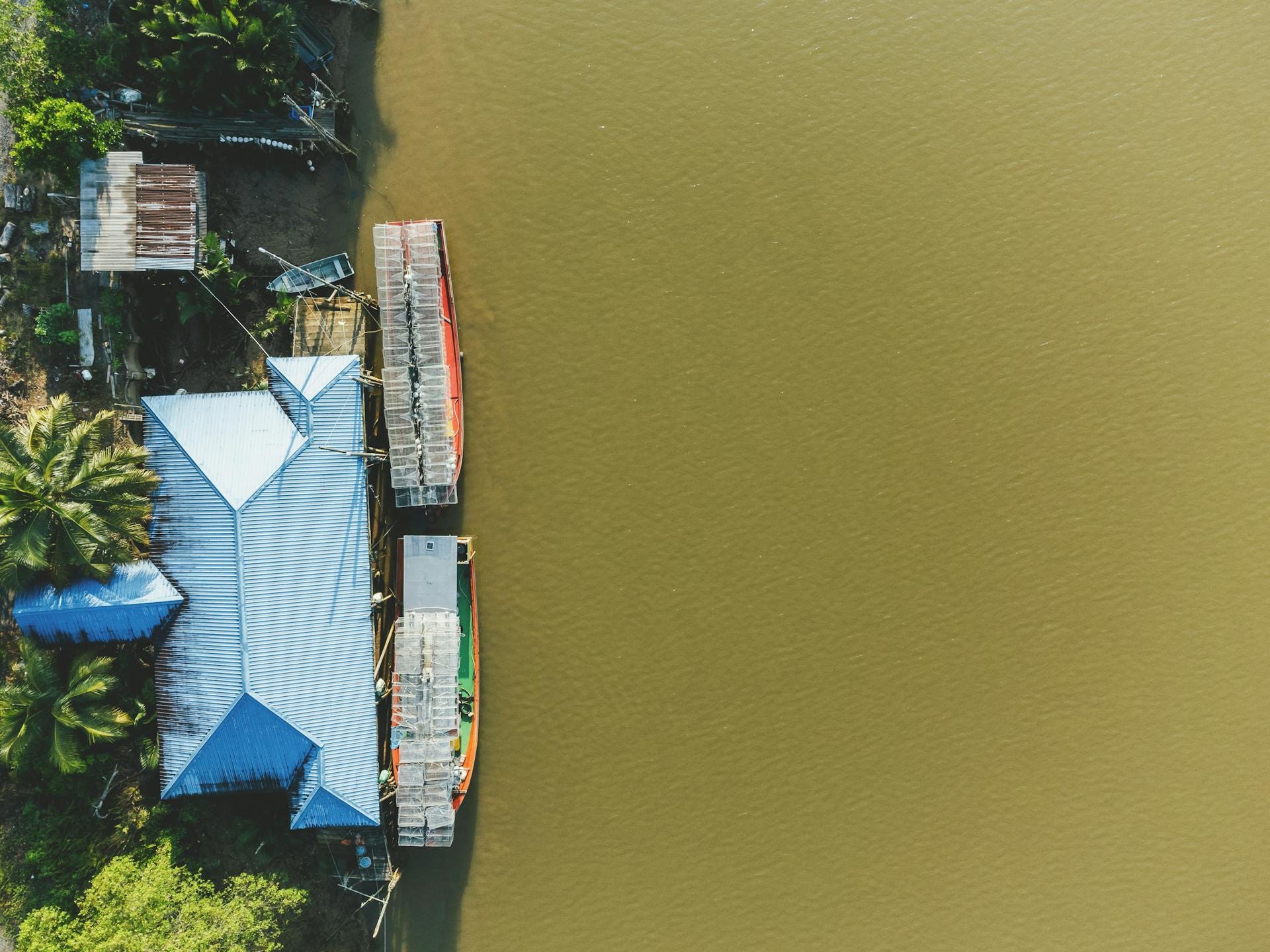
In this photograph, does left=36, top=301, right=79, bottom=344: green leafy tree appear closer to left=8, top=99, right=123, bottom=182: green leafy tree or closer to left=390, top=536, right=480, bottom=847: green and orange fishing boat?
left=8, top=99, right=123, bottom=182: green leafy tree

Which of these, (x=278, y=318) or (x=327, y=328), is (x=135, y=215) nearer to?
(x=278, y=318)

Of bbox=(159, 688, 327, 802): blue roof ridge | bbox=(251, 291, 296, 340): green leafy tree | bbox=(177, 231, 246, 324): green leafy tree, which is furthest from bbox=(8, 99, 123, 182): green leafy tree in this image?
bbox=(159, 688, 327, 802): blue roof ridge

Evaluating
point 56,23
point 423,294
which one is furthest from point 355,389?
point 56,23

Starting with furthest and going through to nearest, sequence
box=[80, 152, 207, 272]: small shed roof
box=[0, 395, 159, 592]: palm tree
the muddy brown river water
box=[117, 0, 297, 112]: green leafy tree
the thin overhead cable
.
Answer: the muddy brown river water
the thin overhead cable
box=[80, 152, 207, 272]: small shed roof
box=[117, 0, 297, 112]: green leafy tree
box=[0, 395, 159, 592]: palm tree

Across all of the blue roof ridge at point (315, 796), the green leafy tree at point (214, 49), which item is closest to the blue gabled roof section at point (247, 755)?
the blue roof ridge at point (315, 796)

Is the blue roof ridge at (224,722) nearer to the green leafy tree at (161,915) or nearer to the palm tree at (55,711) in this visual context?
the palm tree at (55,711)

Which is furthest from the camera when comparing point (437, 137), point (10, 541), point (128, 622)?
point (437, 137)

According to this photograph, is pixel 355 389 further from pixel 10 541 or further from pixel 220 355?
pixel 10 541

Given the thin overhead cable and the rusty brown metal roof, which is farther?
the thin overhead cable
